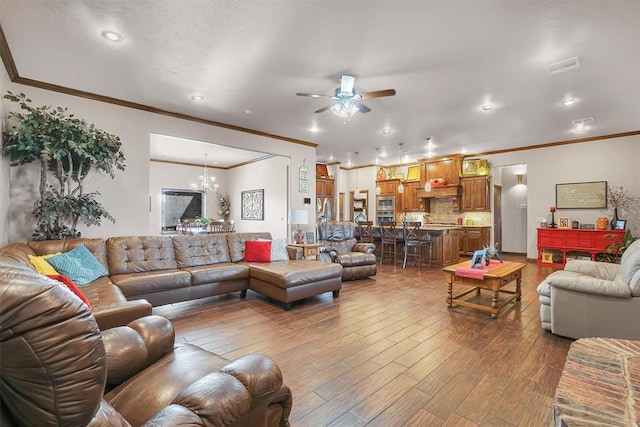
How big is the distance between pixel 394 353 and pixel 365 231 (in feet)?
→ 15.6

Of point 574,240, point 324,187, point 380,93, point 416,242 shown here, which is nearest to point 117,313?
point 380,93

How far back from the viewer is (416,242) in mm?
6668

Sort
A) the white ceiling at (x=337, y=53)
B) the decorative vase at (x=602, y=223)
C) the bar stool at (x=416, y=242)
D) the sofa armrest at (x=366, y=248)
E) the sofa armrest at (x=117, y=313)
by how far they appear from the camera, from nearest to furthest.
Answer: the sofa armrest at (x=117, y=313) < the white ceiling at (x=337, y=53) < the sofa armrest at (x=366, y=248) < the decorative vase at (x=602, y=223) < the bar stool at (x=416, y=242)

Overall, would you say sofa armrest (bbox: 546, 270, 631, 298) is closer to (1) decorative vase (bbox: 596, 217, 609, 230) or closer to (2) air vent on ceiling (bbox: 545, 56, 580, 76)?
(2) air vent on ceiling (bbox: 545, 56, 580, 76)

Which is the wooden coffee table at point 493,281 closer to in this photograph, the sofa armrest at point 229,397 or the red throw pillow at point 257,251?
the red throw pillow at point 257,251

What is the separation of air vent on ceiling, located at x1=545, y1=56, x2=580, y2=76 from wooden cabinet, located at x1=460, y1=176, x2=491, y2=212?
4.73 metres

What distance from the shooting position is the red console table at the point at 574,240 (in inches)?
232

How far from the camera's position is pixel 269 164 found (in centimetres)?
827

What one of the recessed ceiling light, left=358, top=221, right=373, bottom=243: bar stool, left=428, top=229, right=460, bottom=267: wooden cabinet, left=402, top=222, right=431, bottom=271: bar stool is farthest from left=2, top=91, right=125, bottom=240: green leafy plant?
left=428, top=229, right=460, bottom=267: wooden cabinet

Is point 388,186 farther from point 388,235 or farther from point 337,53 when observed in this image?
point 337,53

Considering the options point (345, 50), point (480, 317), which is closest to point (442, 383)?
point (480, 317)

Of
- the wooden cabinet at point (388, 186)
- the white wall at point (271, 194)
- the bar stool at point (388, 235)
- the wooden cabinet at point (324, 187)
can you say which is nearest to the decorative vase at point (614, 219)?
the bar stool at point (388, 235)

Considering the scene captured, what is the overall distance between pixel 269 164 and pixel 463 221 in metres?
5.85

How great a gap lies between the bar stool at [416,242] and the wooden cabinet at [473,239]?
5.62 feet
